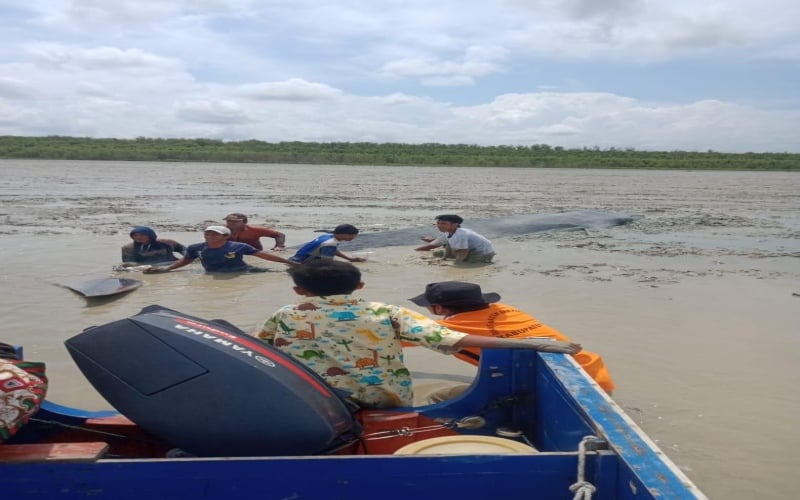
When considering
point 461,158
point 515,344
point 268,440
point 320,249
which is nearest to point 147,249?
point 320,249

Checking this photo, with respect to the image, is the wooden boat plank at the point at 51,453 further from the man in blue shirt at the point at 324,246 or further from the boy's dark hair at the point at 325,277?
the man in blue shirt at the point at 324,246

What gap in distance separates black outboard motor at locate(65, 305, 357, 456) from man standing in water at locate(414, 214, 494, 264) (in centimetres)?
765

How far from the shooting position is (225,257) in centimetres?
934

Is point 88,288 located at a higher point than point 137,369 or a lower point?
lower

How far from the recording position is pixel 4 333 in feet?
21.1

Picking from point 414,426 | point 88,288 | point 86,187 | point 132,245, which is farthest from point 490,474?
point 86,187

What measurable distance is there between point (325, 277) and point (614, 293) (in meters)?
5.62

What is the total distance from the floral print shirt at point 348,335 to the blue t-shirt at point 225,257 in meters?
6.17

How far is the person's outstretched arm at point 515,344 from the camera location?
3.22 meters

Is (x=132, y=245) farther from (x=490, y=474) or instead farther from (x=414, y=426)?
(x=490, y=474)

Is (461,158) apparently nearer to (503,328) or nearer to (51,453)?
(503,328)

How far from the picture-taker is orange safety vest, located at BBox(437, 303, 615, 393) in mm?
4320

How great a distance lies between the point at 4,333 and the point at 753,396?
20.1ft

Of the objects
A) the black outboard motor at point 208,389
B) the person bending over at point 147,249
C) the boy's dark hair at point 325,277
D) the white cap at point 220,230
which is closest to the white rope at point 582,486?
the black outboard motor at point 208,389
